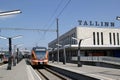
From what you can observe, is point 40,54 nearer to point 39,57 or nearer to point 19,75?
point 39,57

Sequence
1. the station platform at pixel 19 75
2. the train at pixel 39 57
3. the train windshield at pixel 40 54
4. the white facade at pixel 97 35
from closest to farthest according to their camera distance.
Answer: the station platform at pixel 19 75, the train at pixel 39 57, the train windshield at pixel 40 54, the white facade at pixel 97 35

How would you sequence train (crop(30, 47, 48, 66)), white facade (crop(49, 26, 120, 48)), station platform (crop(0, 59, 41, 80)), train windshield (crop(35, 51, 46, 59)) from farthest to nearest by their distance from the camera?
white facade (crop(49, 26, 120, 48)) → train windshield (crop(35, 51, 46, 59)) → train (crop(30, 47, 48, 66)) → station platform (crop(0, 59, 41, 80))

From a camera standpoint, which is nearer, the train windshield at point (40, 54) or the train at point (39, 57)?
the train at point (39, 57)

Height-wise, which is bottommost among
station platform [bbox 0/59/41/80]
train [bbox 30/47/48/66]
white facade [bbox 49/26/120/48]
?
station platform [bbox 0/59/41/80]

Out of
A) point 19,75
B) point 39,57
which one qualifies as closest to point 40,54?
point 39,57

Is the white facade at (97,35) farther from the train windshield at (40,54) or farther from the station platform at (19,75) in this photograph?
the station platform at (19,75)

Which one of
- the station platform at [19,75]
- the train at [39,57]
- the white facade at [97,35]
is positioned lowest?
the station platform at [19,75]

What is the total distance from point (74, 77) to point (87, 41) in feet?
251

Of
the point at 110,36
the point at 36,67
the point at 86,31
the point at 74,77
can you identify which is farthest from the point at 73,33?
the point at 74,77

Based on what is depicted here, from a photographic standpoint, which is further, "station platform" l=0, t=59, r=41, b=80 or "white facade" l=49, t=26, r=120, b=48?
"white facade" l=49, t=26, r=120, b=48

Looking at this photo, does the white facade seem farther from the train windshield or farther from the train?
the train windshield

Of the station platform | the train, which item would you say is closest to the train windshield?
the train

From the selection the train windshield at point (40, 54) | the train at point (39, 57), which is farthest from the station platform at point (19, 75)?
the train windshield at point (40, 54)

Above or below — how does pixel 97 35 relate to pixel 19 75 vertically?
above
